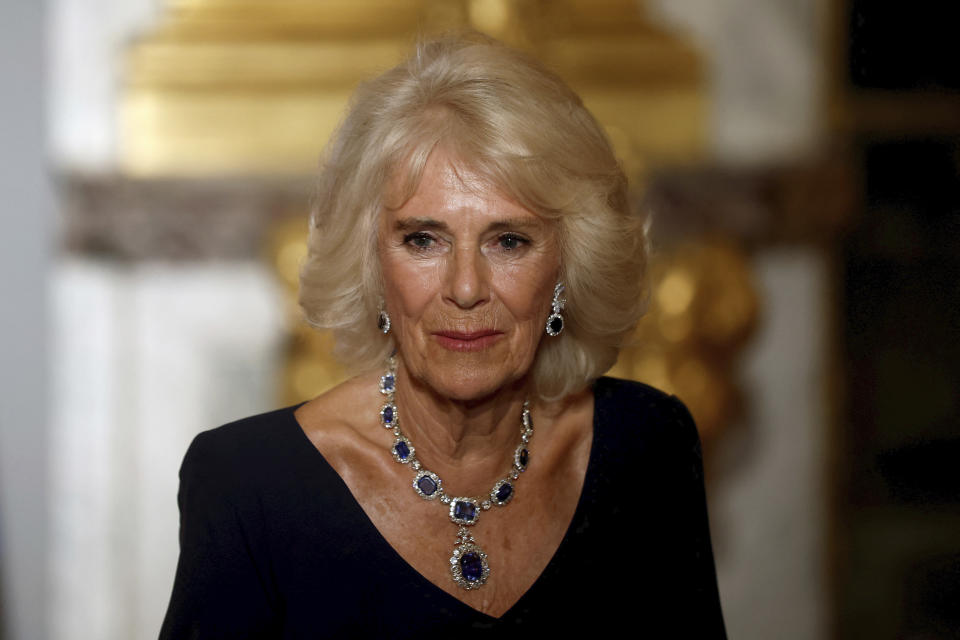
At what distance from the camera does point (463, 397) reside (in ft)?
5.34

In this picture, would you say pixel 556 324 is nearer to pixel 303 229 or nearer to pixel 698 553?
pixel 698 553

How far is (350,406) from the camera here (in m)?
1.81

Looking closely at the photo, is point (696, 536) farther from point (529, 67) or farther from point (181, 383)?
point (181, 383)

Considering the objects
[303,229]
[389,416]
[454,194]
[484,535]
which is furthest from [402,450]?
[303,229]

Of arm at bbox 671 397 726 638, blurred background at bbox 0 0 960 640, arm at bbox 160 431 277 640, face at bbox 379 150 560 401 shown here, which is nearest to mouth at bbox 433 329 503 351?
face at bbox 379 150 560 401

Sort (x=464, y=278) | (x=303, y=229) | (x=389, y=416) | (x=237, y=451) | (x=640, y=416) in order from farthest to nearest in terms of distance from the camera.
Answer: (x=303, y=229) → (x=640, y=416) → (x=389, y=416) → (x=237, y=451) → (x=464, y=278)

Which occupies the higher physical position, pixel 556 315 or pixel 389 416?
pixel 556 315

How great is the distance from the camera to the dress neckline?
1.65 m

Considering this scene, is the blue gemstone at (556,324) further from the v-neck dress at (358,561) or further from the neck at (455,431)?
A: the v-neck dress at (358,561)

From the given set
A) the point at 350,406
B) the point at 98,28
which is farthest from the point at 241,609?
the point at 98,28

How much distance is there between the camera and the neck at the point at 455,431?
5.78 feet

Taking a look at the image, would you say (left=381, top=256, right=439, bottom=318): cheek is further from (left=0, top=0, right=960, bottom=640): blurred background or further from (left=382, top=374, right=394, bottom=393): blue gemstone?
(left=0, top=0, right=960, bottom=640): blurred background

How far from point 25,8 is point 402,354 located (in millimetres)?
1900

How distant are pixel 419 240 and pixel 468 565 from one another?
1.51 feet
